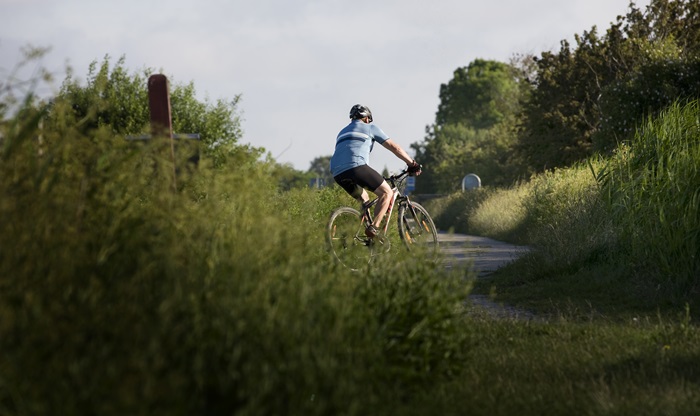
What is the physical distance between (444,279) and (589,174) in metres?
16.8

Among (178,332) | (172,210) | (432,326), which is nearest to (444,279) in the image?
(432,326)

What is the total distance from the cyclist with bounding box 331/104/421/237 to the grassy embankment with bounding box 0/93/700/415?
5.29 meters

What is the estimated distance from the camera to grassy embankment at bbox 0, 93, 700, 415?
3.63m

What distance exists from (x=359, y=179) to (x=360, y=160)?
0.22 metres

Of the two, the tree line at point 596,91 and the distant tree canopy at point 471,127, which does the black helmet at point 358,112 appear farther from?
the distant tree canopy at point 471,127

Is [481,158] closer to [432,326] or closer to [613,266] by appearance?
[613,266]

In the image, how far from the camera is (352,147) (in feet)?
36.7

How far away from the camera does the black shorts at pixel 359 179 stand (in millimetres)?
11188

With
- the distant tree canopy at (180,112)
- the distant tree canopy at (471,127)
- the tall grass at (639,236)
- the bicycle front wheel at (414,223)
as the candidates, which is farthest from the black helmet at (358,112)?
the distant tree canopy at (471,127)

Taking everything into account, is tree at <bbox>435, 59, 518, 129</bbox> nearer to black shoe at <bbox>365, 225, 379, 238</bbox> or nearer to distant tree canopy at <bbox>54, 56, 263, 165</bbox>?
distant tree canopy at <bbox>54, 56, 263, 165</bbox>

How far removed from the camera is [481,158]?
58.3 metres

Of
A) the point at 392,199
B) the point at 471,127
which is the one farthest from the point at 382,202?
the point at 471,127

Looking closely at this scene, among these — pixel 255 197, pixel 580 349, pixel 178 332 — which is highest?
pixel 255 197

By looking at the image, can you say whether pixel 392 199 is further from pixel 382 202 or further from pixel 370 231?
pixel 370 231
